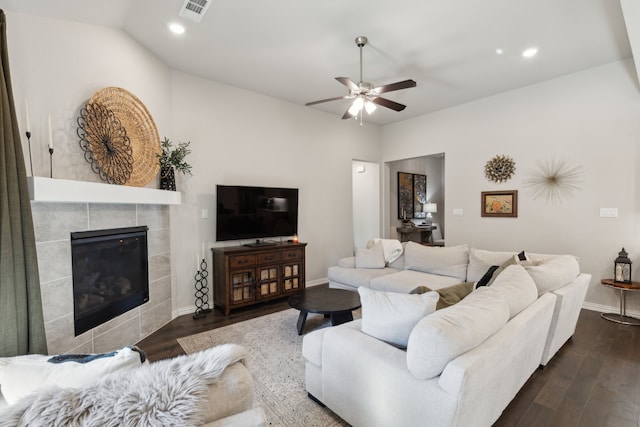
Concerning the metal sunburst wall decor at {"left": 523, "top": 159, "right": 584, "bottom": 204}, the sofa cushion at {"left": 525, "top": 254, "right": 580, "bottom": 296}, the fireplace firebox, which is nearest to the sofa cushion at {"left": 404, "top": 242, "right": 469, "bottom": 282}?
the sofa cushion at {"left": 525, "top": 254, "right": 580, "bottom": 296}

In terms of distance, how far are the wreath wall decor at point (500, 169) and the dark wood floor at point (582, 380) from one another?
6.91ft

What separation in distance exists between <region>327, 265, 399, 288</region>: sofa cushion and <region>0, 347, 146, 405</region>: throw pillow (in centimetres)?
306

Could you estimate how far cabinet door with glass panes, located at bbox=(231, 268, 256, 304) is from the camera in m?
3.77

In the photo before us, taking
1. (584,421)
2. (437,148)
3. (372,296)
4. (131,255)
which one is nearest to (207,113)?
(131,255)

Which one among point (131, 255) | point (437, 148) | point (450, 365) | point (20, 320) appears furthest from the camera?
point (437, 148)

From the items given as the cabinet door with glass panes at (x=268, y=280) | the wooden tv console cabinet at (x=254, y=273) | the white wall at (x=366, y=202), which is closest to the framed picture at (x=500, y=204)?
the white wall at (x=366, y=202)

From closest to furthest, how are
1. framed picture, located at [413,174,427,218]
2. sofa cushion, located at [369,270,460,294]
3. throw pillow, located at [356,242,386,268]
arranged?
sofa cushion, located at [369,270,460,294] → throw pillow, located at [356,242,386,268] → framed picture, located at [413,174,427,218]

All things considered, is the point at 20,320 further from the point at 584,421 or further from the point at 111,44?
the point at 584,421

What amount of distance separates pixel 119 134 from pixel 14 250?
141 centimetres

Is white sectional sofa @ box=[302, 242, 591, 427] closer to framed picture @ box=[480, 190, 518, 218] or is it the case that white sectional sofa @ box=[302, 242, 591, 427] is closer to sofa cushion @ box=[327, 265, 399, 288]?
sofa cushion @ box=[327, 265, 399, 288]

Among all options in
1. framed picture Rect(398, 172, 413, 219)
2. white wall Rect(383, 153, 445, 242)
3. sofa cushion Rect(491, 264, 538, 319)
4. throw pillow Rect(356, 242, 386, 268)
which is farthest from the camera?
framed picture Rect(398, 172, 413, 219)

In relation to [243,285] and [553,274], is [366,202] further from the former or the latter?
[553,274]

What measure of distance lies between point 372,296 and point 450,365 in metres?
0.54

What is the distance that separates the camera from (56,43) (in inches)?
88.9
